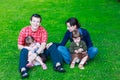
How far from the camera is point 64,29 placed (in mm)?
11109

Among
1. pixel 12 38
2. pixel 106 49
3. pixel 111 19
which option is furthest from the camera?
pixel 111 19

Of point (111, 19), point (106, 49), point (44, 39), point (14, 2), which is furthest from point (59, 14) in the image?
point (44, 39)

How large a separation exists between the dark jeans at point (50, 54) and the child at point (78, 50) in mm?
314

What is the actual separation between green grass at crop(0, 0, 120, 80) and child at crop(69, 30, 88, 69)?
0.59 ft

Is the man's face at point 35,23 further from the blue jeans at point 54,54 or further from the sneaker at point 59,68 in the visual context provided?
the sneaker at point 59,68

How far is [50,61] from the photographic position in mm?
8070

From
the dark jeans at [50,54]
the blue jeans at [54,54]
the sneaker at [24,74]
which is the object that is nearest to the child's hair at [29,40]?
the dark jeans at [50,54]

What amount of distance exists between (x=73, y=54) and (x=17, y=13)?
6.44 metres

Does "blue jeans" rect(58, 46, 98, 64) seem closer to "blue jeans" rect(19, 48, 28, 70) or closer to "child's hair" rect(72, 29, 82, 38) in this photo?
"child's hair" rect(72, 29, 82, 38)

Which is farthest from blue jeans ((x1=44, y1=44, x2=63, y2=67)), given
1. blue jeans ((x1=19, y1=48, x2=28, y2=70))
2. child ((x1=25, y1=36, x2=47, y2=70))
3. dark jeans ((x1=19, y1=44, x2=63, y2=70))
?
blue jeans ((x1=19, y1=48, x2=28, y2=70))

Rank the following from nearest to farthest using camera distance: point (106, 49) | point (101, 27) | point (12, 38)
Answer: point (106, 49)
point (12, 38)
point (101, 27)

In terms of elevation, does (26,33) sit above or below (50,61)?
above

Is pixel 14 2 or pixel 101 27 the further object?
pixel 14 2

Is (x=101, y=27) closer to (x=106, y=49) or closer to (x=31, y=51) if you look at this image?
(x=106, y=49)
